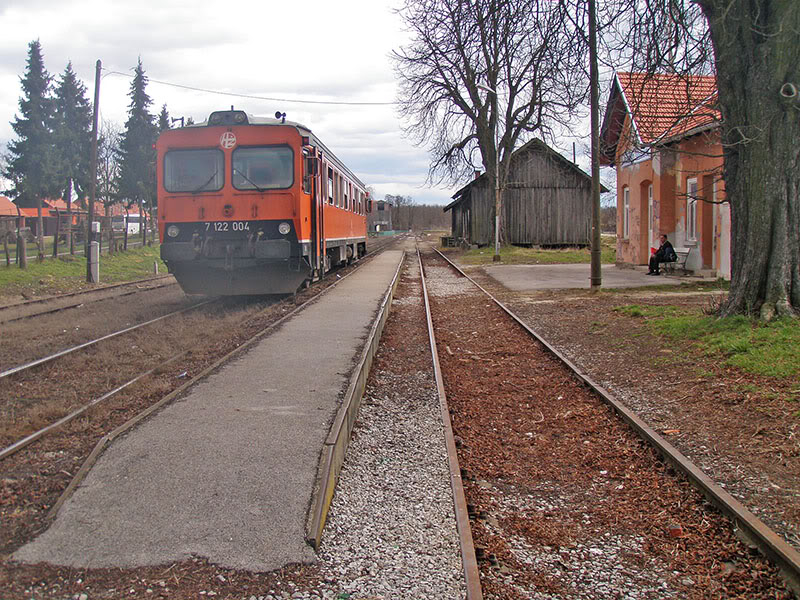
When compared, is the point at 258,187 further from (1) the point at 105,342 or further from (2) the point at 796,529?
(2) the point at 796,529

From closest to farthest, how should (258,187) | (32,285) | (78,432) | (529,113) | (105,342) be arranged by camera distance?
(78,432)
(105,342)
(258,187)
(32,285)
(529,113)

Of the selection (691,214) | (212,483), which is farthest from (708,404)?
(691,214)

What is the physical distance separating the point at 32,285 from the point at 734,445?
1809 cm

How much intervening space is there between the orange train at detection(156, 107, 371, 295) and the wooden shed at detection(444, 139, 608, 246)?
27.4 metres

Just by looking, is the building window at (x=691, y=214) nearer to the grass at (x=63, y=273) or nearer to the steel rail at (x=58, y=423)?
the steel rail at (x=58, y=423)

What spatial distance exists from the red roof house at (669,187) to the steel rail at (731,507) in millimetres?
6539

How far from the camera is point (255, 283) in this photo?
13477 mm

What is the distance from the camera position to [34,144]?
1770 inches

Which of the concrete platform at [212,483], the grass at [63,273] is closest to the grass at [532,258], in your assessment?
the grass at [63,273]

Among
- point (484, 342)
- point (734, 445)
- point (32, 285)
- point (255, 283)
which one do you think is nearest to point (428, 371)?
point (484, 342)

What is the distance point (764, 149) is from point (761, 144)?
0.24 feet

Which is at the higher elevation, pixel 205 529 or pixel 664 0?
pixel 664 0

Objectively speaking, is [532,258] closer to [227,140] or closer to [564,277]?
[564,277]

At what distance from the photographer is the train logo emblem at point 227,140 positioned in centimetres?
1310
